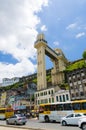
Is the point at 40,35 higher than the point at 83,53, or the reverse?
the point at 40,35

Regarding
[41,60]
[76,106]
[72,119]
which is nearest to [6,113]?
[76,106]

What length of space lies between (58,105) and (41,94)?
1995 inches

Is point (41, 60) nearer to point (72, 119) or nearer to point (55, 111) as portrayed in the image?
point (55, 111)

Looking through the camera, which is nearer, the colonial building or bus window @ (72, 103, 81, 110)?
bus window @ (72, 103, 81, 110)

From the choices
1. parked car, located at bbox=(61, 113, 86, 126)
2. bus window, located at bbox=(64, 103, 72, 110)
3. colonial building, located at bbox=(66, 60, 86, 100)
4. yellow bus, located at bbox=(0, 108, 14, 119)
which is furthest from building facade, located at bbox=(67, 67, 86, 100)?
parked car, located at bbox=(61, 113, 86, 126)

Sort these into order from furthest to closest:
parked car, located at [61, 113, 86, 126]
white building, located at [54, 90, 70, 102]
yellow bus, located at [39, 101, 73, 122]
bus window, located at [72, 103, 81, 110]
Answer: white building, located at [54, 90, 70, 102], yellow bus, located at [39, 101, 73, 122], bus window, located at [72, 103, 81, 110], parked car, located at [61, 113, 86, 126]

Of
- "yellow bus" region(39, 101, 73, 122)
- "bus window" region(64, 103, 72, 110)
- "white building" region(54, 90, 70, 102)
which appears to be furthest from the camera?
"white building" region(54, 90, 70, 102)

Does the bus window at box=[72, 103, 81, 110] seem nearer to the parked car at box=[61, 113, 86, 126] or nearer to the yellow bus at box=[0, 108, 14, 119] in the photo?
the parked car at box=[61, 113, 86, 126]

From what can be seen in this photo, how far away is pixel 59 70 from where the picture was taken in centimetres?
11231

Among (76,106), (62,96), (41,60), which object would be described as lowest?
(76,106)

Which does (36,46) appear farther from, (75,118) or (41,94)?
(75,118)

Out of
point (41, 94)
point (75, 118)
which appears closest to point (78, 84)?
point (41, 94)

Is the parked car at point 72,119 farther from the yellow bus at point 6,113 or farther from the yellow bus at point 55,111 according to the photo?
the yellow bus at point 6,113

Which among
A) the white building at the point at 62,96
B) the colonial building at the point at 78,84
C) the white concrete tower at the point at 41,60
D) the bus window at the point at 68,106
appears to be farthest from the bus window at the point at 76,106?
the white concrete tower at the point at 41,60
